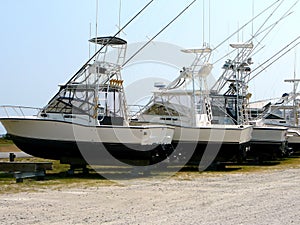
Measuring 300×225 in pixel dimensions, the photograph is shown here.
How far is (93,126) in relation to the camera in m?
18.1

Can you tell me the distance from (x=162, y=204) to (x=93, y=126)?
7134 millimetres

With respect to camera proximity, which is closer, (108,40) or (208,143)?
(108,40)

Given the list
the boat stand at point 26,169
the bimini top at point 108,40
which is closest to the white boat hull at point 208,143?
the bimini top at point 108,40

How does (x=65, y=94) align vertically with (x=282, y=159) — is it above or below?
above

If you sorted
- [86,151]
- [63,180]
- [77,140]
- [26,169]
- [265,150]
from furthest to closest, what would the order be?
[265,150], [86,151], [77,140], [26,169], [63,180]

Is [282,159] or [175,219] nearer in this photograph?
[175,219]

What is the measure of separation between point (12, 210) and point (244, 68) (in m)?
17.7

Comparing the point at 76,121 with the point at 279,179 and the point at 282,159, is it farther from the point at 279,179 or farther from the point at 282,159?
the point at 282,159

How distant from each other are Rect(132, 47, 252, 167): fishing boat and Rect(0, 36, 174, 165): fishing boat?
128 centimetres

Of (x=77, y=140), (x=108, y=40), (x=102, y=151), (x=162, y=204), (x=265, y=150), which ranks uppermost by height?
(x=108, y=40)

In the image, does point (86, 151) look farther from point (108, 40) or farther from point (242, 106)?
point (242, 106)

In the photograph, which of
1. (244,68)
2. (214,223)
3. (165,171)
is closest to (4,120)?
(165,171)

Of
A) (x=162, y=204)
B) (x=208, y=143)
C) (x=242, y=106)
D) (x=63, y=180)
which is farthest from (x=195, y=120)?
(x=162, y=204)

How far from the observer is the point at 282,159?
2786 cm
